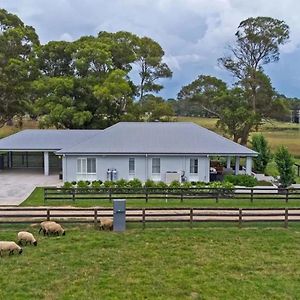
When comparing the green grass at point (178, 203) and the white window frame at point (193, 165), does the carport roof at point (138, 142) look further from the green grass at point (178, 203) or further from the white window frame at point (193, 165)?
the green grass at point (178, 203)

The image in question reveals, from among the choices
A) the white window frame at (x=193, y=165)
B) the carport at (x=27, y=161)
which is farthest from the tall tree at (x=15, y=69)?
the white window frame at (x=193, y=165)

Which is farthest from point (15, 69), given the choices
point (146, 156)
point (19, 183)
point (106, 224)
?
point (106, 224)

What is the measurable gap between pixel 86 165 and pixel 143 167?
12.7 ft

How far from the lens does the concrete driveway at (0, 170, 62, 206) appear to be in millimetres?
23203

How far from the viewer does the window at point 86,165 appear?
2934 centimetres

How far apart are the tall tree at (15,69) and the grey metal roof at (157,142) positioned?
23646 mm

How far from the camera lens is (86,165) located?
29.4 metres

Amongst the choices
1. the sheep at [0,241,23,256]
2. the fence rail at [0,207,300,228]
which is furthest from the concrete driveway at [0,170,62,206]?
A: the sheep at [0,241,23,256]

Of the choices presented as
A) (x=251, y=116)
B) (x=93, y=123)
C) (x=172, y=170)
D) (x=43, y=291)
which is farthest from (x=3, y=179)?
(x=251, y=116)

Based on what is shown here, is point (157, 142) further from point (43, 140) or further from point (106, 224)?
point (106, 224)

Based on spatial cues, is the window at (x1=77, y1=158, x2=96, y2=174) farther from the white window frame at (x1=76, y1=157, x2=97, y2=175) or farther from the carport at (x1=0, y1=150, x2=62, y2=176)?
the carport at (x1=0, y1=150, x2=62, y2=176)

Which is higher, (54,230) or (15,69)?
(15,69)

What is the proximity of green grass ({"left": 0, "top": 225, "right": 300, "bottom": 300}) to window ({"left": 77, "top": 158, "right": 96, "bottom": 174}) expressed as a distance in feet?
44.1

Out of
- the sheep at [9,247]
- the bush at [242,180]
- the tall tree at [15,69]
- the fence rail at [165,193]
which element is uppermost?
the tall tree at [15,69]
